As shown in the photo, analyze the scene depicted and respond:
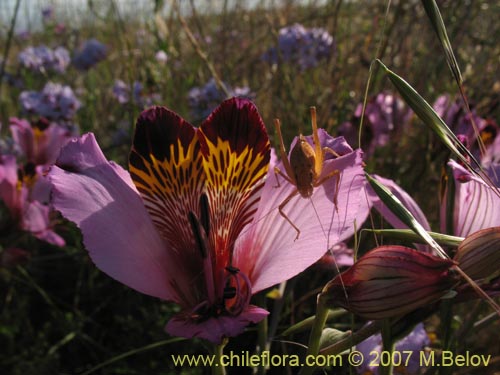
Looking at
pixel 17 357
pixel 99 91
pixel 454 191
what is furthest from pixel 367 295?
pixel 99 91

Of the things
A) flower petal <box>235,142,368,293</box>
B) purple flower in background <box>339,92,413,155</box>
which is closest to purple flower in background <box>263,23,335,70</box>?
purple flower in background <box>339,92,413,155</box>

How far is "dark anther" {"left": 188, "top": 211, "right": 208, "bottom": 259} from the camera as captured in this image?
0.64m

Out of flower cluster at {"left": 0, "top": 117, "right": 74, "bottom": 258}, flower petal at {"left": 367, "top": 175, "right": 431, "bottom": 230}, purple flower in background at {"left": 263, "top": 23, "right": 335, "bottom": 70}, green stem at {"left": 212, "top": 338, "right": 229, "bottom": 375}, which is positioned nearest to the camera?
green stem at {"left": 212, "top": 338, "right": 229, "bottom": 375}

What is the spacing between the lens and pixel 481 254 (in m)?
0.51

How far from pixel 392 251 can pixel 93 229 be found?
309mm

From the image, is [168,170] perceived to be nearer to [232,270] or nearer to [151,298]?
[232,270]

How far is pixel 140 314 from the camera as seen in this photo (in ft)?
5.05

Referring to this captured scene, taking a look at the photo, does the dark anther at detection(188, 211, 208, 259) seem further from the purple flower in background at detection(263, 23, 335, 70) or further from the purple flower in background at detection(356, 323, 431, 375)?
the purple flower in background at detection(263, 23, 335, 70)

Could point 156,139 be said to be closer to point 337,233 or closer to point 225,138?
point 225,138

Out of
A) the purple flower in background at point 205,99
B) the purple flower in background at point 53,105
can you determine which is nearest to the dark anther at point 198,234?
the purple flower in background at point 205,99

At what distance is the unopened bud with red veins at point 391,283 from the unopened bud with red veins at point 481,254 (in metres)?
0.05

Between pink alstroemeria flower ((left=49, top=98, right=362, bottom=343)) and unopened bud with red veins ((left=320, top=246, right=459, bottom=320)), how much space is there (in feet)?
0.29

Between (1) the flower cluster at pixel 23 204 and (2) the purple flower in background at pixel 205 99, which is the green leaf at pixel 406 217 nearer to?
(1) the flower cluster at pixel 23 204

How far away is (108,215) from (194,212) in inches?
4.4
